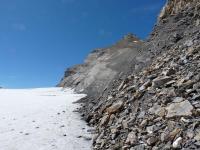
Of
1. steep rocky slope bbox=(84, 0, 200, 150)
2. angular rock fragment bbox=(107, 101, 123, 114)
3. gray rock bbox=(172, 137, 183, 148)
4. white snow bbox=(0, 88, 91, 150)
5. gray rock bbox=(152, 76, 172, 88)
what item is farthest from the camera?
angular rock fragment bbox=(107, 101, 123, 114)

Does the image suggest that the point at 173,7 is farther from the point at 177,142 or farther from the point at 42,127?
the point at 177,142

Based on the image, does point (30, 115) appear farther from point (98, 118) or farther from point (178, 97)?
point (178, 97)

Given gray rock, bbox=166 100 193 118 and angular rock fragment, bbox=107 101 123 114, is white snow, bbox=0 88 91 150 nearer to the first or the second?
angular rock fragment, bbox=107 101 123 114

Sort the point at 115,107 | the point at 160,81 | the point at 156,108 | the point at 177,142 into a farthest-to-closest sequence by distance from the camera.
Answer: the point at 115,107
the point at 160,81
the point at 156,108
the point at 177,142

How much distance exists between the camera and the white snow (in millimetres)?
14563

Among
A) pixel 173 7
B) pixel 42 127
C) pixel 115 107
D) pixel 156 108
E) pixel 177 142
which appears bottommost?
pixel 177 142

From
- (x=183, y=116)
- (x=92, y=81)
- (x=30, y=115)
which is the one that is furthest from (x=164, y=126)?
(x=92, y=81)

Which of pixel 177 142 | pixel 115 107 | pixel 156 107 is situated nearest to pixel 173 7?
pixel 115 107

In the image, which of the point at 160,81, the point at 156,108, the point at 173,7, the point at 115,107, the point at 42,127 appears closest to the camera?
the point at 156,108

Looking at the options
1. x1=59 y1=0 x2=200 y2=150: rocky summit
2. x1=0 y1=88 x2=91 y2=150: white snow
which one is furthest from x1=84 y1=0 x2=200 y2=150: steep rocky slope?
x1=0 y1=88 x2=91 y2=150: white snow

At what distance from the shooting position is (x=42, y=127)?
57.1 feet

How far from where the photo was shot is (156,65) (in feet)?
57.4

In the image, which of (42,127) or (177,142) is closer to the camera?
(177,142)

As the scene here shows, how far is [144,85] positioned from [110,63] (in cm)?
1944
